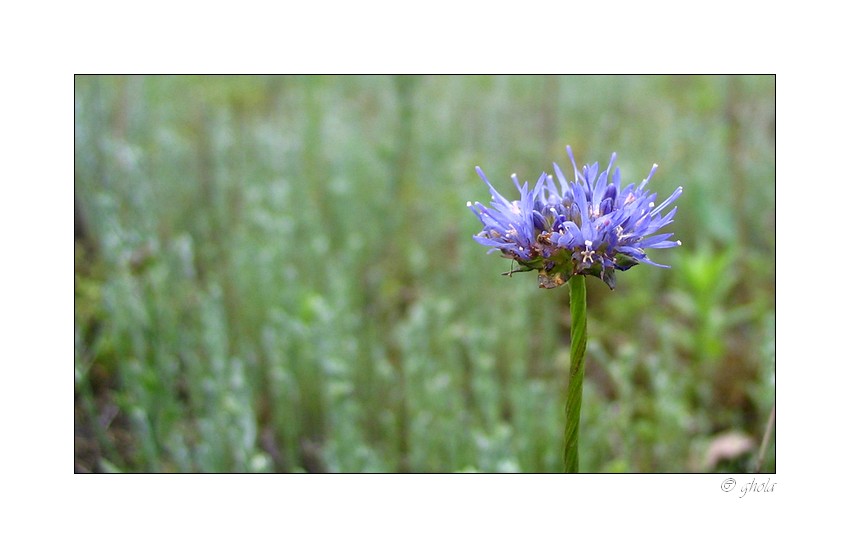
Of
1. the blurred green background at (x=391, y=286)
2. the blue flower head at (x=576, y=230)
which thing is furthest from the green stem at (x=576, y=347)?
the blurred green background at (x=391, y=286)

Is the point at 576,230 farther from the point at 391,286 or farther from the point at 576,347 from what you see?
the point at 391,286

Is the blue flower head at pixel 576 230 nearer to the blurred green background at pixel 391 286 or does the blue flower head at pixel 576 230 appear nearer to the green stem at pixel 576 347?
the green stem at pixel 576 347

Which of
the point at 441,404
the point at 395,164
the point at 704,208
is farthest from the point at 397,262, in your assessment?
the point at 704,208

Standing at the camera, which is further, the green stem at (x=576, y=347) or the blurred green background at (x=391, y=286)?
the blurred green background at (x=391, y=286)

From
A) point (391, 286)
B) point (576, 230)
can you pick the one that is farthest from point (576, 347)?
point (391, 286)

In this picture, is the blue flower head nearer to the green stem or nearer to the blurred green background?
the green stem

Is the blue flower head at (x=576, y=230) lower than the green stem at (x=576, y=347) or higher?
higher

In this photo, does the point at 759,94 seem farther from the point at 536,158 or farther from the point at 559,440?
the point at 559,440
